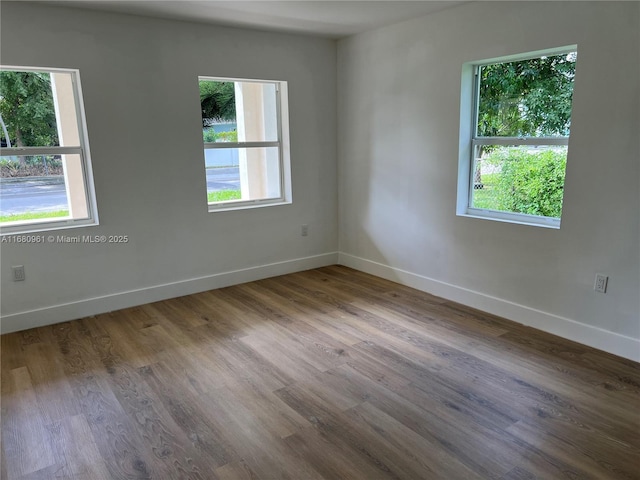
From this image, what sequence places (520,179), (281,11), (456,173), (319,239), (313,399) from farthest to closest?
(319,239), (456,173), (281,11), (520,179), (313,399)

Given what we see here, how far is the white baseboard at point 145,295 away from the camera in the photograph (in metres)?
3.40

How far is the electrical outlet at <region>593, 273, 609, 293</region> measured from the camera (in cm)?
284

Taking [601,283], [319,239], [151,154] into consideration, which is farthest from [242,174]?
[601,283]

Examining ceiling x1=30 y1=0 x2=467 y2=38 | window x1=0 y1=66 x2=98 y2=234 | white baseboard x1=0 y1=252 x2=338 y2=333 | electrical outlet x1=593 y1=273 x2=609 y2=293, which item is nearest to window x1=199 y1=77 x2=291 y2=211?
ceiling x1=30 y1=0 x2=467 y2=38

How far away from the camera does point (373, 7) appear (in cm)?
336

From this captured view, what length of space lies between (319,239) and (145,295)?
1.89 meters

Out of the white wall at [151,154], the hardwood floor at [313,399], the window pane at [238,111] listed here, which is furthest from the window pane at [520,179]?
the window pane at [238,111]

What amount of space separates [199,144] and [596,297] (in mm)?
3293

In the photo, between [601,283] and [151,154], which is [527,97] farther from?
[151,154]

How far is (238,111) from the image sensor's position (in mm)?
4246

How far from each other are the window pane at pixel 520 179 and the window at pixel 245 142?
1.91 meters

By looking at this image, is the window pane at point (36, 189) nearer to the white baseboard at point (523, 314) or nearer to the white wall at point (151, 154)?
the white wall at point (151, 154)

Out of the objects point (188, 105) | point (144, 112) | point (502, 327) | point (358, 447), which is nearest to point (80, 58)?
point (144, 112)

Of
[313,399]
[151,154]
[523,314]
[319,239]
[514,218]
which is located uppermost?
[151,154]
